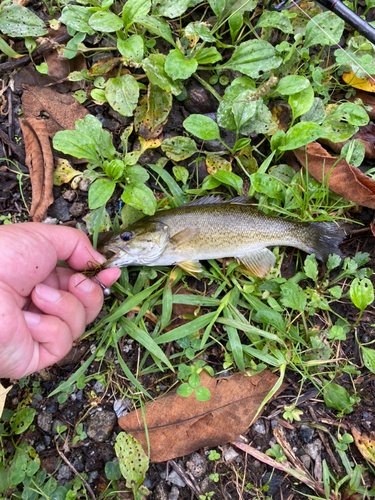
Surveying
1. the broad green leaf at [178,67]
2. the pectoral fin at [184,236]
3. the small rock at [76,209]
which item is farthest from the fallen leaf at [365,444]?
the broad green leaf at [178,67]

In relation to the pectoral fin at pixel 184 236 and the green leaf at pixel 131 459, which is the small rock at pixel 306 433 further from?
the pectoral fin at pixel 184 236

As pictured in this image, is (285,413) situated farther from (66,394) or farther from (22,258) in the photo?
(22,258)

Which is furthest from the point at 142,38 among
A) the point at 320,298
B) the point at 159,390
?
the point at 159,390

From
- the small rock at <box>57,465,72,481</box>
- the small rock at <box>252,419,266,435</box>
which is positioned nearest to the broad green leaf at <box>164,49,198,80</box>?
the small rock at <box>252,419,266,435</box>

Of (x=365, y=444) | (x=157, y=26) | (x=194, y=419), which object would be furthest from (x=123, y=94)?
(x=365, y=444)

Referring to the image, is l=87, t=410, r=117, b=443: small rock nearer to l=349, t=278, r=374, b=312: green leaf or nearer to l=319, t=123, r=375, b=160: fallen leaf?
l=349, t=278, r=374, b=312: green leaf
